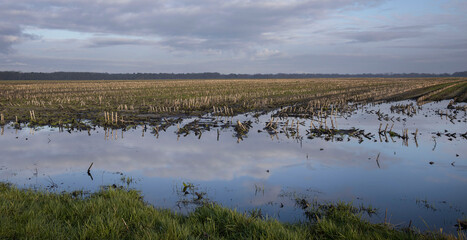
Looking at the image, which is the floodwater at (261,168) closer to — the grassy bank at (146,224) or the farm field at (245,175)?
the farm field at (245,175)

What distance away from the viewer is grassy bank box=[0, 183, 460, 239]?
5.27 meters

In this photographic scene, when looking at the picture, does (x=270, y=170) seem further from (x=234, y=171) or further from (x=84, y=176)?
(x=84, y=176)

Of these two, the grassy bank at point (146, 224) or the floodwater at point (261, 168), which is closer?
the grassy bank at point (146, 224)

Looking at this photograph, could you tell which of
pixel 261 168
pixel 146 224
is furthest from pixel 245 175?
pixel 146 224

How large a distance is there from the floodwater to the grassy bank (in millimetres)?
955

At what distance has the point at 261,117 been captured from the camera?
2288cm

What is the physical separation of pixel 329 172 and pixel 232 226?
18.0ft

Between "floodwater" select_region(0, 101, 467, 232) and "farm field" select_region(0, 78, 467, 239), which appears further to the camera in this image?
"floodwater" select_region(0, 101, 467, 232)

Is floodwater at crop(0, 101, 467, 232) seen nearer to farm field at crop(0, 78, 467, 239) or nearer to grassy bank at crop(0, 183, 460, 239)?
farm field at crop(0, 78, 467, 239)

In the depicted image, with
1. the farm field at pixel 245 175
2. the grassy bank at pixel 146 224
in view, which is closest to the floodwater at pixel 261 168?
the farm field at pixel 245 175

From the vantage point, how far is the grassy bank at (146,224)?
5266mm

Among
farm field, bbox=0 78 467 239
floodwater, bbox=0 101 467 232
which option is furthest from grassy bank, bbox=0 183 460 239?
floodwater, bbox=0 101 467 232

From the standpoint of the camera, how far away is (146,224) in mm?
5750

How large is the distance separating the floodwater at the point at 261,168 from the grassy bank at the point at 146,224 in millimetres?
955
